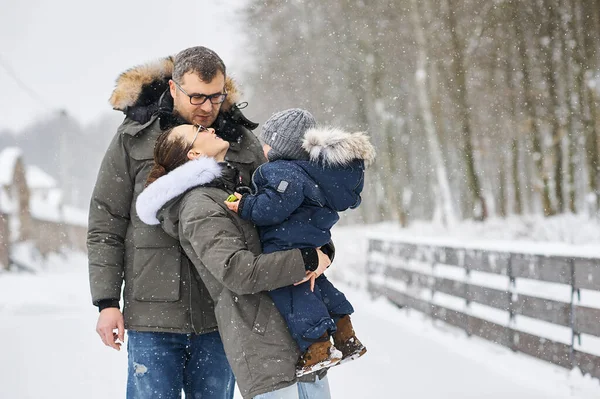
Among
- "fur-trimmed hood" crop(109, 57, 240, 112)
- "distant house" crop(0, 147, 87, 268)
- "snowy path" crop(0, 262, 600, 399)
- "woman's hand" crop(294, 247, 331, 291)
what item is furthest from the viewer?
"distant house" crop(0, 147, 87, 268)

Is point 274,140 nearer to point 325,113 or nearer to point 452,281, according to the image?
point 452,281

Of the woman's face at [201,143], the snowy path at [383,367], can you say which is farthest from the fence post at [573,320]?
the woman's face at [201,143]

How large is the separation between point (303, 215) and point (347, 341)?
0.57m

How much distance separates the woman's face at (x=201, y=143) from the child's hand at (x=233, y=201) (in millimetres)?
252

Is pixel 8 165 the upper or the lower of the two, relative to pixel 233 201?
A: upper

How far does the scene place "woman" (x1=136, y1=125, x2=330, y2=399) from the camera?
2736 mm

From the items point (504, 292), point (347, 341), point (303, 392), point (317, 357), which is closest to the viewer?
point (317, 357)

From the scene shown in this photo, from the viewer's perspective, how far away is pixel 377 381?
661cm

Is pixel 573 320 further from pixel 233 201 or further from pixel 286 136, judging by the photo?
pixel 233 201

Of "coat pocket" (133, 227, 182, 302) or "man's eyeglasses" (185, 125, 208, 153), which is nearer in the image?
"man's eyeglasses" (185, 125, 208, 153)

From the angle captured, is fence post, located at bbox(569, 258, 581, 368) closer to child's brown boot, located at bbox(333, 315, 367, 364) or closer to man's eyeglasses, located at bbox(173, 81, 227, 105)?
child's brown boot, located at bbox(333, 315, 367, 364)

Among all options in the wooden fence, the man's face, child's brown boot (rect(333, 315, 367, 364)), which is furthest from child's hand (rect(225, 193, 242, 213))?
the wooden fence

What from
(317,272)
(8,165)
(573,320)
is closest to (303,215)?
(317,272)

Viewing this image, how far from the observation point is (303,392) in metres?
2.91
